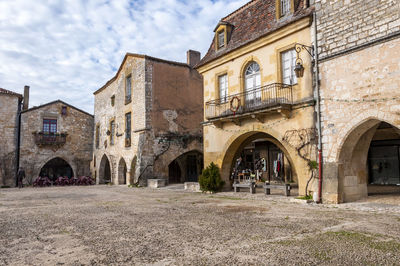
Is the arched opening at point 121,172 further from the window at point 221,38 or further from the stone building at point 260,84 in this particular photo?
the window at point 221,38

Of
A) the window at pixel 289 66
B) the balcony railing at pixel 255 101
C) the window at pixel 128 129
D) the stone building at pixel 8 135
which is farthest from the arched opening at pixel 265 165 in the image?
the stone building at pixel 8 135

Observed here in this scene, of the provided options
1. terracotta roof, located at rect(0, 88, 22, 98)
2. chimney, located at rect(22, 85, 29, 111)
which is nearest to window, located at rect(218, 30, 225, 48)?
terracotta roof, located at rect(0, 88, 22, 98)

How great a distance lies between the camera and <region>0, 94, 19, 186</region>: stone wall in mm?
23094

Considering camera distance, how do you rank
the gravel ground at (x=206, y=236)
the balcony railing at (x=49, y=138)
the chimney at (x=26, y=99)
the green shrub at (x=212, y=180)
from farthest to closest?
the chimney at (x=26, y=99)
the balcony railing at (x=49, y=138)
the green shrub at (x=212, y=180)
the gravel ground at (x=206, y=236)

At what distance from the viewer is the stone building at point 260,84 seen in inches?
396

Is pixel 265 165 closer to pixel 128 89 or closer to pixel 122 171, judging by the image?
pixel 122 171

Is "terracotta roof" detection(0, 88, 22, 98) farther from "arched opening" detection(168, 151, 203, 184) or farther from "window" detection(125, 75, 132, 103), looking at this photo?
"arched opening" detection(168, 151, 203, 184)

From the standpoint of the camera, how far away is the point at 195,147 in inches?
770

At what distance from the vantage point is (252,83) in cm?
1234

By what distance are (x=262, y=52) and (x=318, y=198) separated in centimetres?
557

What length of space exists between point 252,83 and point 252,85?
3.3 inches

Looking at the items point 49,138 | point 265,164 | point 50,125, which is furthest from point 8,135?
point 265,164

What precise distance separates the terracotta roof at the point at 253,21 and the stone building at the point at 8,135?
16.8 meters

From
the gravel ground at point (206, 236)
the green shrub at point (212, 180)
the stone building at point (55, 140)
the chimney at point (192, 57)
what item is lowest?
the gravel ground at point (206, 236)
